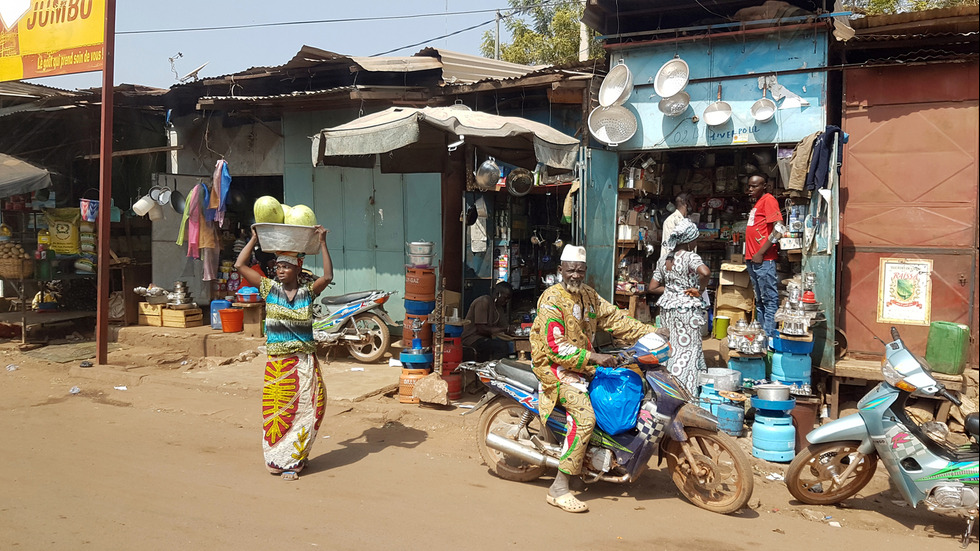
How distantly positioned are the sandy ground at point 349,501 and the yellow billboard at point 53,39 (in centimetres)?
504

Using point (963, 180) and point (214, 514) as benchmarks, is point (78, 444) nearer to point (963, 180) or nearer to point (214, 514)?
point (214, 514)

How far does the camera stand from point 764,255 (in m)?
7.60

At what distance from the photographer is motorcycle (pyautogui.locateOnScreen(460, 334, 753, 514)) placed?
14.3ft

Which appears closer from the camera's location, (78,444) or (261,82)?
(78,444)

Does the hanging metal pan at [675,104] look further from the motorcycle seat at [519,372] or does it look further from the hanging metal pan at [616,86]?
the motorcycle seat at [519,372]

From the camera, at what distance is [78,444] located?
5855 mm

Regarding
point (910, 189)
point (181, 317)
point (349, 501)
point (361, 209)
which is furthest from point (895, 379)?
point (181, 317)

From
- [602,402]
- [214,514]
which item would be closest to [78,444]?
[214,514]

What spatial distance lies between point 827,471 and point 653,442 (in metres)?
1.36

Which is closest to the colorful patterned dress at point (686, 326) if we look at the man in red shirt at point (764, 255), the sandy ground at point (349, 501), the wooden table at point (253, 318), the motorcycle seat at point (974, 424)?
the man in red shirt at point (764, 255)

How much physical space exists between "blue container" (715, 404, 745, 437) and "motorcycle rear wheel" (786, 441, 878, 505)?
65.8 inches

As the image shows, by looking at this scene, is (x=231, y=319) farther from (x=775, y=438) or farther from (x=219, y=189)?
(x=775, y=438)

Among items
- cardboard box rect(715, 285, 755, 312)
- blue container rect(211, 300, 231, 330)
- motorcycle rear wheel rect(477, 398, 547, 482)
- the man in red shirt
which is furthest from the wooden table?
the man in red shirt

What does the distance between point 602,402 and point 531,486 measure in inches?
37.6
